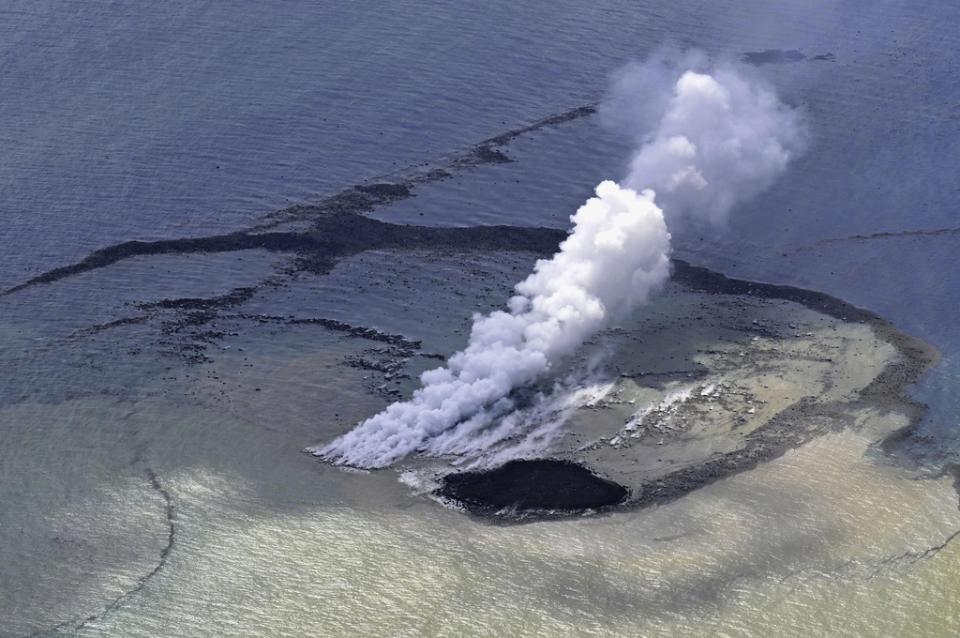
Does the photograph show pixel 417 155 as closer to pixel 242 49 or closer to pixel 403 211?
pixel 403 211

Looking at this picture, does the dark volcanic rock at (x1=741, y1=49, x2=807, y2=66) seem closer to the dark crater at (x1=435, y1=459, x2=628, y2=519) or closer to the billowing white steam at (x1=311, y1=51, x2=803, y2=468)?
the billowing white steam at (x1=311, y1=51, x2=803, y2=468)

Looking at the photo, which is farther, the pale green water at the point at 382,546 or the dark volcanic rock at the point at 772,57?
the dark volcanic rock at the point at 772,57

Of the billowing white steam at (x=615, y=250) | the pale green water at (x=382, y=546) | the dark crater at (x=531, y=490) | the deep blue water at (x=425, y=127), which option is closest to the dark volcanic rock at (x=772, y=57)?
the deep blue water at (x=425, y=127)

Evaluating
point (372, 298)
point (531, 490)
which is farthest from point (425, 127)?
point (531, 490)

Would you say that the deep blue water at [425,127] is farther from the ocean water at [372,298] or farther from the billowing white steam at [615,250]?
the billowing white steam at [615,250]

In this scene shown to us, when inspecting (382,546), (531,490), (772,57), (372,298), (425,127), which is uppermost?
(772,57)

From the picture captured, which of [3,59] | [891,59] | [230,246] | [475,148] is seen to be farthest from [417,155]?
[891,59]

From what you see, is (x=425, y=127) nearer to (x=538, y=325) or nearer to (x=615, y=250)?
(x=615, y=250)
